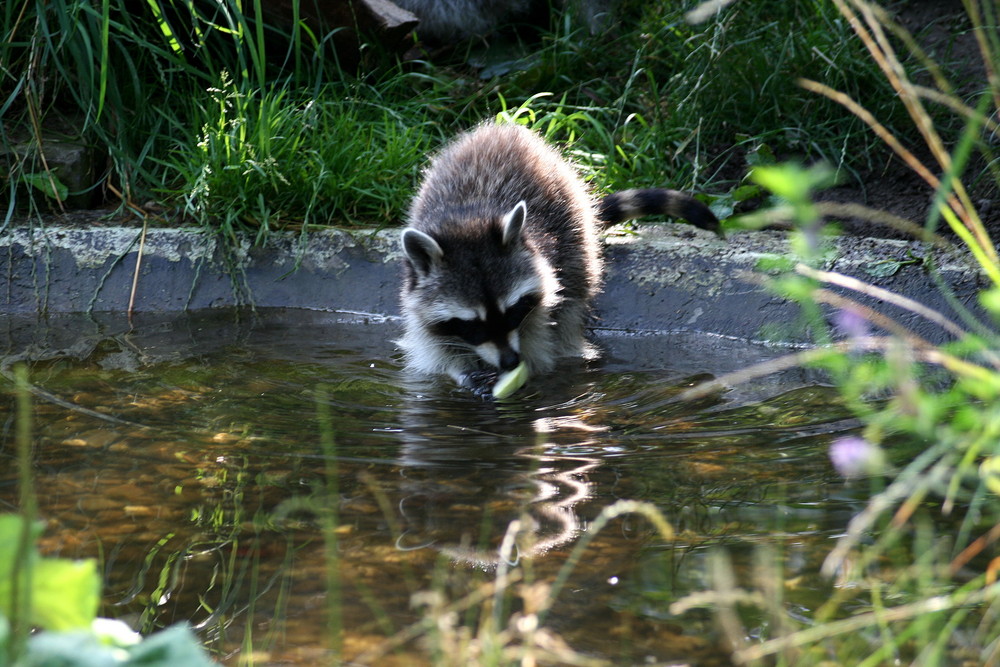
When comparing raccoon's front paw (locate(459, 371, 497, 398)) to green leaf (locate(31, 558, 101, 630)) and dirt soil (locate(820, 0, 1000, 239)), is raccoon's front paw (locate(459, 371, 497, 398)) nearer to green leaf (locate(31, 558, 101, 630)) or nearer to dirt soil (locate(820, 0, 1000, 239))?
dirt soil (locate(820, 0, 1000, 239))

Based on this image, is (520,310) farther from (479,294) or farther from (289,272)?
(289,272)

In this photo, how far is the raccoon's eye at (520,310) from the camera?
4.29 meters

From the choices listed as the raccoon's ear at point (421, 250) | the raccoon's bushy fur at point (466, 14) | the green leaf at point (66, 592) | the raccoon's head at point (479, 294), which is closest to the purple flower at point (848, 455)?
the raccoon's head at point (479, 294)

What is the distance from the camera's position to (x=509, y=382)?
13.5ft

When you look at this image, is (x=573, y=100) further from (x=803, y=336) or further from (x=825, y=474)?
(x=825, y=474)

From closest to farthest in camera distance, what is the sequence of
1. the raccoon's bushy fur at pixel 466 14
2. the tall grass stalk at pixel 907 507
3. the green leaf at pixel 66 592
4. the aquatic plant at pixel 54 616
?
1. the aquatic plant at pixel 54 616
2. the green leaf at pixel 66 592
3. the tall grass stalk at pixel 907 507
4. the raccoon's bushy fur at pixel 466 14

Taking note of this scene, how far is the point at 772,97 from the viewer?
5684 mm

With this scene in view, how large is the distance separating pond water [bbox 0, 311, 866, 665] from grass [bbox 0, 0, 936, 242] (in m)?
1.08

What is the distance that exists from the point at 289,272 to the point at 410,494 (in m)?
2.68

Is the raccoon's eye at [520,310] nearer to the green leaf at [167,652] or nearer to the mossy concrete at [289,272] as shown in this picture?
the mossy concrete at [289,272]

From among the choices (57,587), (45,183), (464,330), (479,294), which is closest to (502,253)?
(479,294)

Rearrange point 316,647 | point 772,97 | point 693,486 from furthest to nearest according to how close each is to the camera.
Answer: point 772,97, point 693,486, point 316,647

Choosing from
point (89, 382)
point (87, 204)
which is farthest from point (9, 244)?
point (89, 382)

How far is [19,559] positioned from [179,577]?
3.75 ft
